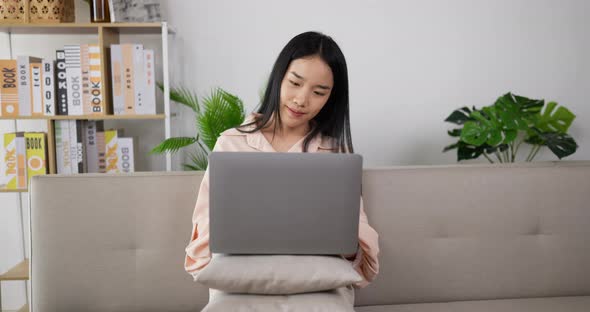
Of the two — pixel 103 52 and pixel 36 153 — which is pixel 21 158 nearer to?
pixel 36 153

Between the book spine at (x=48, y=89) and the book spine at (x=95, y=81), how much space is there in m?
0.17

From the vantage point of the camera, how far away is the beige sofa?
1.66m

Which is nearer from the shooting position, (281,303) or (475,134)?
(281,303)

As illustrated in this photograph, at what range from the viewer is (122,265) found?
1674mm

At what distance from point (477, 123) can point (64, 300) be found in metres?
1.70

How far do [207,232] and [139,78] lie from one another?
1.25 metres

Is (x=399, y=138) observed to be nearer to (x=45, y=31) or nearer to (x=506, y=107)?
(x=506, y=107)

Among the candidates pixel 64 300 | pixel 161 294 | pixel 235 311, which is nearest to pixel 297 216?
pixel 235 311

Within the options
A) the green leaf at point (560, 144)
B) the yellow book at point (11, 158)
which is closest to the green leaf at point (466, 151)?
the green leaf at point (560, 144)

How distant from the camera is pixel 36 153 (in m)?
2.43

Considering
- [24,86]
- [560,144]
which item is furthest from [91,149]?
[560,144]

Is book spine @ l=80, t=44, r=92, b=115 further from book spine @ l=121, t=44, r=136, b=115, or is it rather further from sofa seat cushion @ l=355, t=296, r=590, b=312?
sofa seat cushion @ l=355, t=296, r=590, b=312

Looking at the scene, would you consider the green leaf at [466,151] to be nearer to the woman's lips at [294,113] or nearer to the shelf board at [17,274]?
the woman's lips at [294,113]

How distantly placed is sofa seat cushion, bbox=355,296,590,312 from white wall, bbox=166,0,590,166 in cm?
116
